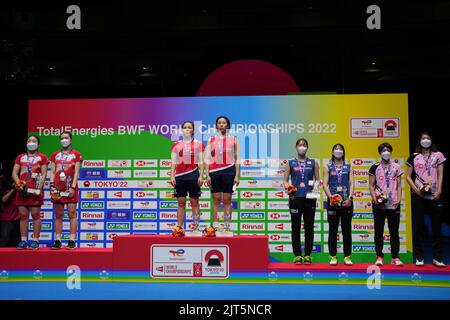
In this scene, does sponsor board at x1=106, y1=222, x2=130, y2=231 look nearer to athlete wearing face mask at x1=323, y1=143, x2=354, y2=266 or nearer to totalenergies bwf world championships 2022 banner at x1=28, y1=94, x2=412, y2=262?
totalenergies bwf world championships 2022 banner at x1=28, y1=94, x2=412, y2=262

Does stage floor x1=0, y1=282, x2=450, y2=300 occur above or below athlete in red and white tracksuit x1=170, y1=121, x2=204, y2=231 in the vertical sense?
below

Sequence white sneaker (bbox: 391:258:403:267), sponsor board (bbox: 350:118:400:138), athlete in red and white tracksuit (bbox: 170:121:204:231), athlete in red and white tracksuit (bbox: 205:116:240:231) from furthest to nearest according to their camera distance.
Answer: sponsor board (bbox: 350:118:400:138), athlete in red and white tracksuit (bbox: 170:121:204:231), athlete in red and white tracksuit (bbox: 205:116:240:231), white sneaker (bbox: 391:258:403:267)

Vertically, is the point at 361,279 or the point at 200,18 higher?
the point at 200,18

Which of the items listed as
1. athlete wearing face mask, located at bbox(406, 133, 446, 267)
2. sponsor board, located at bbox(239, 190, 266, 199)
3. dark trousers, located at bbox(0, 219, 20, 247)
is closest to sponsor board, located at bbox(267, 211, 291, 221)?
sponsor board, located at bbox(239, 190, 266, 199)

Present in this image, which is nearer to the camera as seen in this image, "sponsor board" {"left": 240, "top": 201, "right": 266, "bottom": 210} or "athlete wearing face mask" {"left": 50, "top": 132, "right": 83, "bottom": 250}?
"athlete wearing face mask" {"left": 50, "top": 132, "right": 83, "bottom": 250}

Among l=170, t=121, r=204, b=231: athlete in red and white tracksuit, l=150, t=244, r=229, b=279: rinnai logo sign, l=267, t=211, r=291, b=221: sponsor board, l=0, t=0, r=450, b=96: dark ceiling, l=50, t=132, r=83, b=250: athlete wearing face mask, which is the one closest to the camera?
l=0, t=0, r=450, b=96: dark ceiling

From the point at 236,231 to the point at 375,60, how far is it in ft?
10.5

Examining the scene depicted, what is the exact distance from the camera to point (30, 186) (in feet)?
22.5

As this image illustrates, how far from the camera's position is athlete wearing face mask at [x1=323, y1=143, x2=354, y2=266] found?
21.1 feet

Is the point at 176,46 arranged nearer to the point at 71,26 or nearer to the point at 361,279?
the point at 71,26

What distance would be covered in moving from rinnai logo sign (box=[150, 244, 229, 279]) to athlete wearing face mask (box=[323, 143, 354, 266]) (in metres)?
1.34

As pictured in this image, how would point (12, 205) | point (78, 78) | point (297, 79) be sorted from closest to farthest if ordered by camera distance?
point (78, 78) → point (297, 79) → point (12, 205)

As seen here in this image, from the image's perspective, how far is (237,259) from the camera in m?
6.30

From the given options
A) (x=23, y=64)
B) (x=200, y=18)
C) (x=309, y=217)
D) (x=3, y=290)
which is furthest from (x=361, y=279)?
(x=23, y=64)
